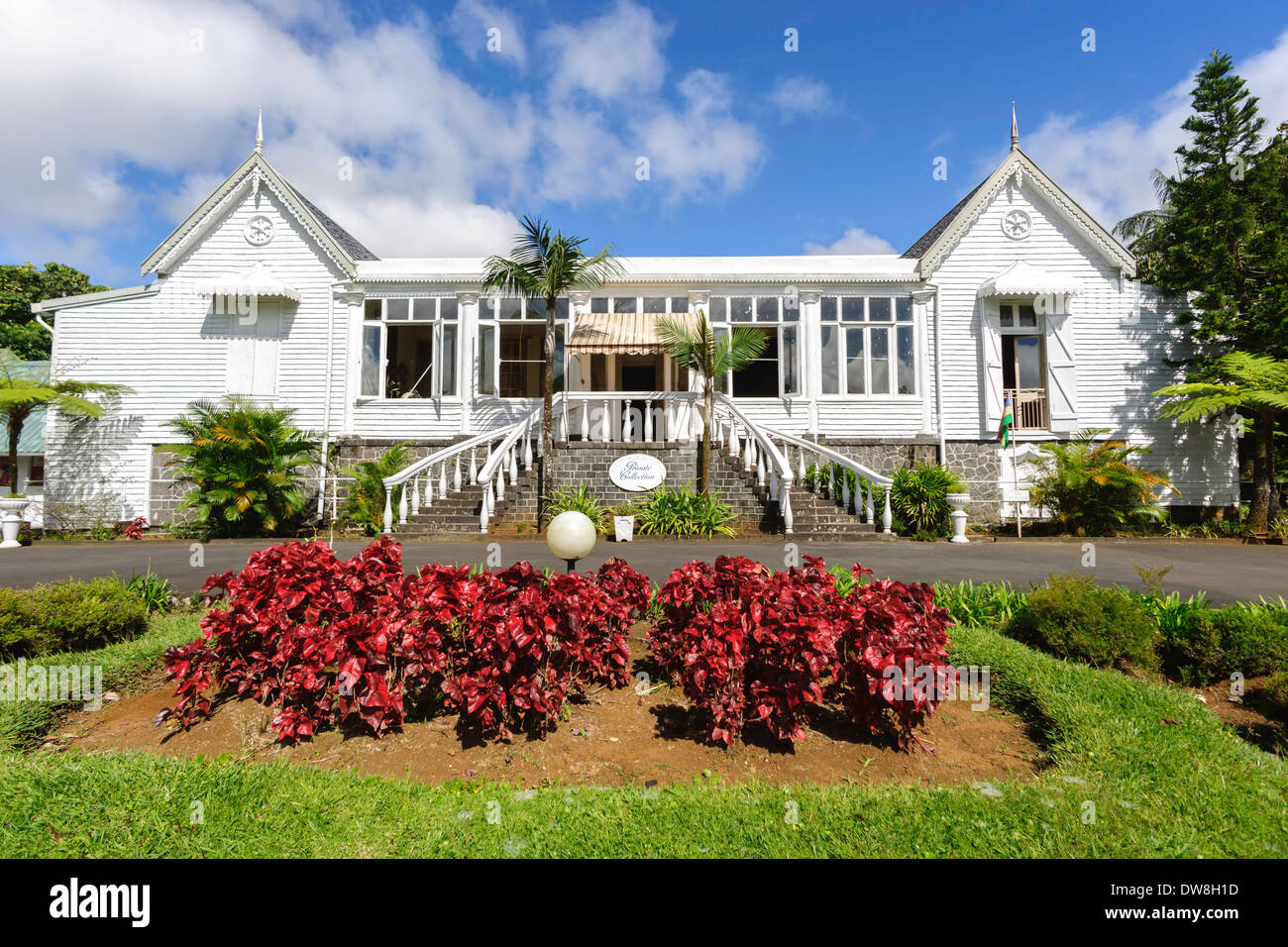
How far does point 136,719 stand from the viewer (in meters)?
3.78

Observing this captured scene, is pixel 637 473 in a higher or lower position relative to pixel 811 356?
lower

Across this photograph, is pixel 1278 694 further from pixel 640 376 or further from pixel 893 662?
pixel 640 376

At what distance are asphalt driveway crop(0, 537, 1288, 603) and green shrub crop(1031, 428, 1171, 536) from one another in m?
0.98

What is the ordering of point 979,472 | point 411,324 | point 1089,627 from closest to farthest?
point 1089,627 < point 979,472 < point 411,324

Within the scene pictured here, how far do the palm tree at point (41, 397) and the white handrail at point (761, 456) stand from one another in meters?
14.6

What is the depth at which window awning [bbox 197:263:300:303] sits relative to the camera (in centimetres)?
1445

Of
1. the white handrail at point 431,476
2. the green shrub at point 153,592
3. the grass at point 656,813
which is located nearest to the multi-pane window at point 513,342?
the white handrail at point 431,476

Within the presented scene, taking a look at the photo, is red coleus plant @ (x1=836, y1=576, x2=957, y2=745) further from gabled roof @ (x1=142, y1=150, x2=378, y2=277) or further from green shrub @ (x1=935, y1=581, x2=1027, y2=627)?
gabled roof @ (x1=142, y1=150, x2=378, y2=277)

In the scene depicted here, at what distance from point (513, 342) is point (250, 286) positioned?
6336 mm

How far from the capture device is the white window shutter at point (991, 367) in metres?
14.6

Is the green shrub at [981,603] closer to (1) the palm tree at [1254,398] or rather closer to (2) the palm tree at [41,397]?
(1) the palm tree at [1254,398]

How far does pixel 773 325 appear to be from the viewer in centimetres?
1538

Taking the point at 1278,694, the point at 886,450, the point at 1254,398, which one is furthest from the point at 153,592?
the point at 1254,398

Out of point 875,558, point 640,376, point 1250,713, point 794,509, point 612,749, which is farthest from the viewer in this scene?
Result: point 640,376
